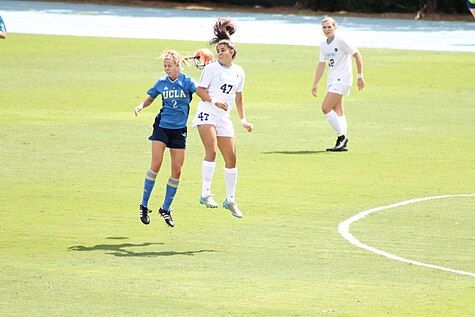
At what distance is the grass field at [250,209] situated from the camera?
1159 centimetres

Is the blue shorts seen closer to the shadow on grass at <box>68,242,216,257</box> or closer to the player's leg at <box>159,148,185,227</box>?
the player's leg at <box>159,148,185,227</box>

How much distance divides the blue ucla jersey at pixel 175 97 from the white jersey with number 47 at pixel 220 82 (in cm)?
36

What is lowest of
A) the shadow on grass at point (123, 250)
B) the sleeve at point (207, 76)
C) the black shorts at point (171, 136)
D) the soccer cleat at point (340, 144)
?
the soccer cleat at point (340, 144)

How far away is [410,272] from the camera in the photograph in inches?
497

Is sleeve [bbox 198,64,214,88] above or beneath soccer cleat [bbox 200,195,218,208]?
above

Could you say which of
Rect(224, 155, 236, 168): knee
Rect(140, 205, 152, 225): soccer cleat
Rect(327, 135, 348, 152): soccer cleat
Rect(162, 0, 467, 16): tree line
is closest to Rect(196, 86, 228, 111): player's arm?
Rect(224, 155, 236, 168): knee

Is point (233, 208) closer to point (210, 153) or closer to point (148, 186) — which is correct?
point (210, 153)

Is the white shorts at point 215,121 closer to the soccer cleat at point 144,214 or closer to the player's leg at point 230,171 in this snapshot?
the player's leg at point 230,171

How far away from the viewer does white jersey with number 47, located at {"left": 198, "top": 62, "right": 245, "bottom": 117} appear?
1491cm

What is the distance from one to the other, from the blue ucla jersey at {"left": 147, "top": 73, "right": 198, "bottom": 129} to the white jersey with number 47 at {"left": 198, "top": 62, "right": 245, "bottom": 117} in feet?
1.17

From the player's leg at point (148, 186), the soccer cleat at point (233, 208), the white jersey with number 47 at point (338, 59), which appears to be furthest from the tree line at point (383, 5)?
the player's leg at point (148, 186)

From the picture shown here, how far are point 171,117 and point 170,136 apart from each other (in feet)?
0.71

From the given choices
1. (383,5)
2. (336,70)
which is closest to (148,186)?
(336,70)

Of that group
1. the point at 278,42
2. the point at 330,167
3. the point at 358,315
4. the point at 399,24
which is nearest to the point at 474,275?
the point at 358,315
